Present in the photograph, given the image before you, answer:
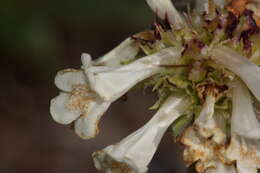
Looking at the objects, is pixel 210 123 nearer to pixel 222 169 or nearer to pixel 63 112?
pixel 222 169

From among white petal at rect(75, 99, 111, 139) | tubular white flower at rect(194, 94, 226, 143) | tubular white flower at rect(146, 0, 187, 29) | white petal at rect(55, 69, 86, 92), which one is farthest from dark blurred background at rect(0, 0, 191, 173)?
tubular white flower at rect(194, 94, 226, 143)

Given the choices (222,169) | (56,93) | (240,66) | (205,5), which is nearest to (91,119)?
(222,169)

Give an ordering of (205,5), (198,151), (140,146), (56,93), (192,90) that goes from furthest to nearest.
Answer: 1. (56,93)
2. (205,5)
3. (192,90)
4. (140,146)
5. (198,151)

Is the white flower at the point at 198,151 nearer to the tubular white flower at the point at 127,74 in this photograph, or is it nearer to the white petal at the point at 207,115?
the white petal at the point at 207,115

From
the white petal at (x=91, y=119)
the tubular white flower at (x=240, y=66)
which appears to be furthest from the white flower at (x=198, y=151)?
the white petal at (x=91, y=119)

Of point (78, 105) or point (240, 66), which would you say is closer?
point (240, 66)

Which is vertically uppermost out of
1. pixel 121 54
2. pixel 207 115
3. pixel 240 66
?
pixel 121 54

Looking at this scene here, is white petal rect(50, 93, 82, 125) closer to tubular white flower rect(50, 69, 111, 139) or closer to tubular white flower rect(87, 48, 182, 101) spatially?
tubular white flower rect(50, 69, 111, 139)
